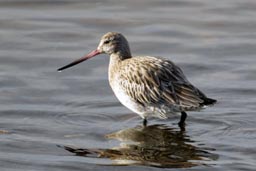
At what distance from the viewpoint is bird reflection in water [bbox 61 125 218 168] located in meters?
9.09

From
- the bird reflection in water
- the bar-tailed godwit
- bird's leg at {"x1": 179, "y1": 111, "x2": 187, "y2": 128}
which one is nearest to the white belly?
the bar-tailed godwit

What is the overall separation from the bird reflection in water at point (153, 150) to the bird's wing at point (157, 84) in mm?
368

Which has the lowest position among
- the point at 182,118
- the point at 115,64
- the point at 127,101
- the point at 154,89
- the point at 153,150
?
the point at 153,150

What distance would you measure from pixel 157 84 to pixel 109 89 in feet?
4.62

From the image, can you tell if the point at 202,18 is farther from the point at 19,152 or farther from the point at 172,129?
the point at 19,152

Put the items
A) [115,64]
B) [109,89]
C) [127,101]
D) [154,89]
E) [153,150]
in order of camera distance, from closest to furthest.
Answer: [153,150]
[154,89]
[127,101]
[115,64]
[109,89]

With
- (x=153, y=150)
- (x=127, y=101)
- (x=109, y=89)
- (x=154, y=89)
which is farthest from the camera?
(x=109, y=89)

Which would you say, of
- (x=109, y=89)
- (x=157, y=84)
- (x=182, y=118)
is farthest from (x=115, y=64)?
(x=182, y=118)

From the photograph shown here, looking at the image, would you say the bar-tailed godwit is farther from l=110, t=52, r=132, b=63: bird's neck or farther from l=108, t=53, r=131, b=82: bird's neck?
l=110, t=52, r=132, b=63: bird's neck

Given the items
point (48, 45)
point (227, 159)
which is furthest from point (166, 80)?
point (48, 45)

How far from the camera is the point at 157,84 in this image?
1046 cm

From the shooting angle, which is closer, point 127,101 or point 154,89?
point 154,89

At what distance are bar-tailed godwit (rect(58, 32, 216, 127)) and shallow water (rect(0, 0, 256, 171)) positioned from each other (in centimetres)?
26

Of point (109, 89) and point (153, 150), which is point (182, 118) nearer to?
point (153, 150)
